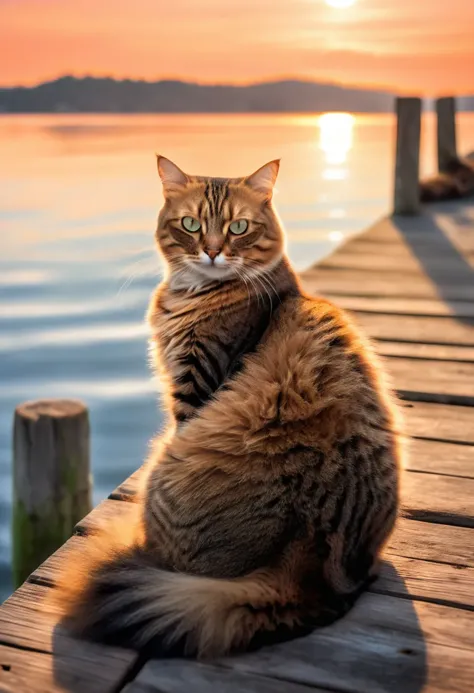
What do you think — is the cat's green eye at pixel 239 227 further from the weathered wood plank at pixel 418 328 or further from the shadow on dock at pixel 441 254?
the shadow on dock at pixel 441 254

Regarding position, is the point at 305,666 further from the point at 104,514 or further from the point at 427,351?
the point at 427,351

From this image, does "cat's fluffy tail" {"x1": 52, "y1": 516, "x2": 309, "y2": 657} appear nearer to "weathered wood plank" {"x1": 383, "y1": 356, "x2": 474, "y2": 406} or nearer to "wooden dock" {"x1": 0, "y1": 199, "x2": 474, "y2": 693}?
"wooden dock" {"x1": 0, "y1": 199, "x2": 474, "y2": 693}

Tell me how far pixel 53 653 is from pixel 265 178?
1.29m

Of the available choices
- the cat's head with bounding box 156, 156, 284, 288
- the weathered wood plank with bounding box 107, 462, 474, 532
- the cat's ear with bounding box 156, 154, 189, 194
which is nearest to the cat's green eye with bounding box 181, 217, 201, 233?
the cat's head with bounding box 156, 156, 284, 288

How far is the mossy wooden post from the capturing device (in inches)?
112

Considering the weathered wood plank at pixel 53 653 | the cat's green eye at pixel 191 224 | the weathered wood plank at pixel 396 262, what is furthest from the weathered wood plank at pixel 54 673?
the weathered wood plank at pixel 396 262

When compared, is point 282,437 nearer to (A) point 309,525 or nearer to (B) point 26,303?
(A) point 309,525

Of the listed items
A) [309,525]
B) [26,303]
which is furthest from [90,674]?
A: [26,303]

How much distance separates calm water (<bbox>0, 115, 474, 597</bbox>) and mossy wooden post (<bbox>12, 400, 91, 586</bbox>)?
520 millimetres

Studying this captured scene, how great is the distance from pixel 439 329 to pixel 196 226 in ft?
5.74

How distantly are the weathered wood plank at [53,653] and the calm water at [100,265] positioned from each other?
1004 millimetres

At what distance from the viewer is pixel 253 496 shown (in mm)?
1717

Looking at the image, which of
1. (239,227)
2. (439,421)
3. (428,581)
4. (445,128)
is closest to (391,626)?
(428,581)

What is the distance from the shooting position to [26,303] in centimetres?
792
